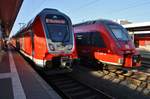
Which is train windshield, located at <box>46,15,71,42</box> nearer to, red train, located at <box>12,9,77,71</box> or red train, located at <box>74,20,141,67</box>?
red train, located at <box>12,9,77,71</box>

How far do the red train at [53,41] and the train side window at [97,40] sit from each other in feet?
7.56

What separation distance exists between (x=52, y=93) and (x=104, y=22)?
7.38m

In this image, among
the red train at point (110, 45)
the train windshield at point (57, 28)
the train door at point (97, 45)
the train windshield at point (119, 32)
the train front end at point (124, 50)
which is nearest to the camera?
the train windshield at point (57, 28)

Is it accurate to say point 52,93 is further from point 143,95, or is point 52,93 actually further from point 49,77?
point 49,77

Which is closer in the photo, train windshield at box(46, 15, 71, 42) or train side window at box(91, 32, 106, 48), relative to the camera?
train windshield at box(46, 15, 71, 42)

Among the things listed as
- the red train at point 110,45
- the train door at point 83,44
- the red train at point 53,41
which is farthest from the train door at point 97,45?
the red train at point 53,41

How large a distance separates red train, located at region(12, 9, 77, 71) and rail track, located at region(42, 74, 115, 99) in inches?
27.0

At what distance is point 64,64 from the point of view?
10.6 m

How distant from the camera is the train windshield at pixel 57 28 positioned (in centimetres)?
1055

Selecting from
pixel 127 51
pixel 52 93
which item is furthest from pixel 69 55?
pixel 52 93

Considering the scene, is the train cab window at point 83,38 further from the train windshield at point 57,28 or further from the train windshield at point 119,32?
the train windshield at point 57,28

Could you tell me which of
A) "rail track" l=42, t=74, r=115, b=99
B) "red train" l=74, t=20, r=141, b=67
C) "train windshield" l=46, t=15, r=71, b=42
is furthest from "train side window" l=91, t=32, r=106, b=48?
"rail track" l=42, t=74, r=115, b=99

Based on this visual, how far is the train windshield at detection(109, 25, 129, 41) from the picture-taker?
12352 mm

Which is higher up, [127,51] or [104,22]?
[104,22]
